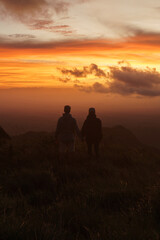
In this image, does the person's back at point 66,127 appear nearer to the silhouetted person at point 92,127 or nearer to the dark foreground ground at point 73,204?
the dark foreground ground at point 73,204

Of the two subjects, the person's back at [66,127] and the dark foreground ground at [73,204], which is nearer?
the dark foreground ground at [73,204]

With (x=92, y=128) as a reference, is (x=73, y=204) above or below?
below

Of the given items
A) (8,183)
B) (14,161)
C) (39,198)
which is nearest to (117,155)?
(14,161)

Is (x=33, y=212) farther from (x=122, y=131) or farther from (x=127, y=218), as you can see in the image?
(x=122, y=131)

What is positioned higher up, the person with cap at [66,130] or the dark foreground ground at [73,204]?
the person with cap at [66,130]

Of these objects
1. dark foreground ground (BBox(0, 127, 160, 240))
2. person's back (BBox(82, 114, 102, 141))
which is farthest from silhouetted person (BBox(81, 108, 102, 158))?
dark foreground ground (BBox(0, 127, 160, 240))

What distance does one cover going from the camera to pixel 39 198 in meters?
6.51

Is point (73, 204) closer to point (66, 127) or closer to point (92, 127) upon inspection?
point (66, 127)

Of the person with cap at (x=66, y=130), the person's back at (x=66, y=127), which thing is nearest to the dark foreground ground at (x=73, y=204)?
the person with cap at (x=66, y=130)

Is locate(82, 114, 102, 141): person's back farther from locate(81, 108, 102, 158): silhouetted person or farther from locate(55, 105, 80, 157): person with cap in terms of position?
locate(55, 105, 80, 157): person with cap

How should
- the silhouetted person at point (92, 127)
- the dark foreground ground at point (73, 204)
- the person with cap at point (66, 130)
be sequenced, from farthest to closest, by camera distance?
the silhouetted person at point (92, 127)
the person with cap at point (66, 130)
the dark foreground ground at point (73, 204)

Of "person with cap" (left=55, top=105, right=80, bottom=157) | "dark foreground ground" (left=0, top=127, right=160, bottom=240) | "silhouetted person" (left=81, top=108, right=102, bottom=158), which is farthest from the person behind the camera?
"silhouetted person" (left=81, top=108, right=102, bottom=158)

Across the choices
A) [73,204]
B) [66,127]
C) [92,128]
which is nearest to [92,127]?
[92,128]

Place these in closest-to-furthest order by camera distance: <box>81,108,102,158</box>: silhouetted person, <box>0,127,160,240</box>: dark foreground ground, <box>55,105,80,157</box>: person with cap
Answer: <box>0,127,160,240</box>: dark foreground ground
<box>55,105,80,157</box>: person with cap
<box>81,108,102,158</box>: silhouetted person
